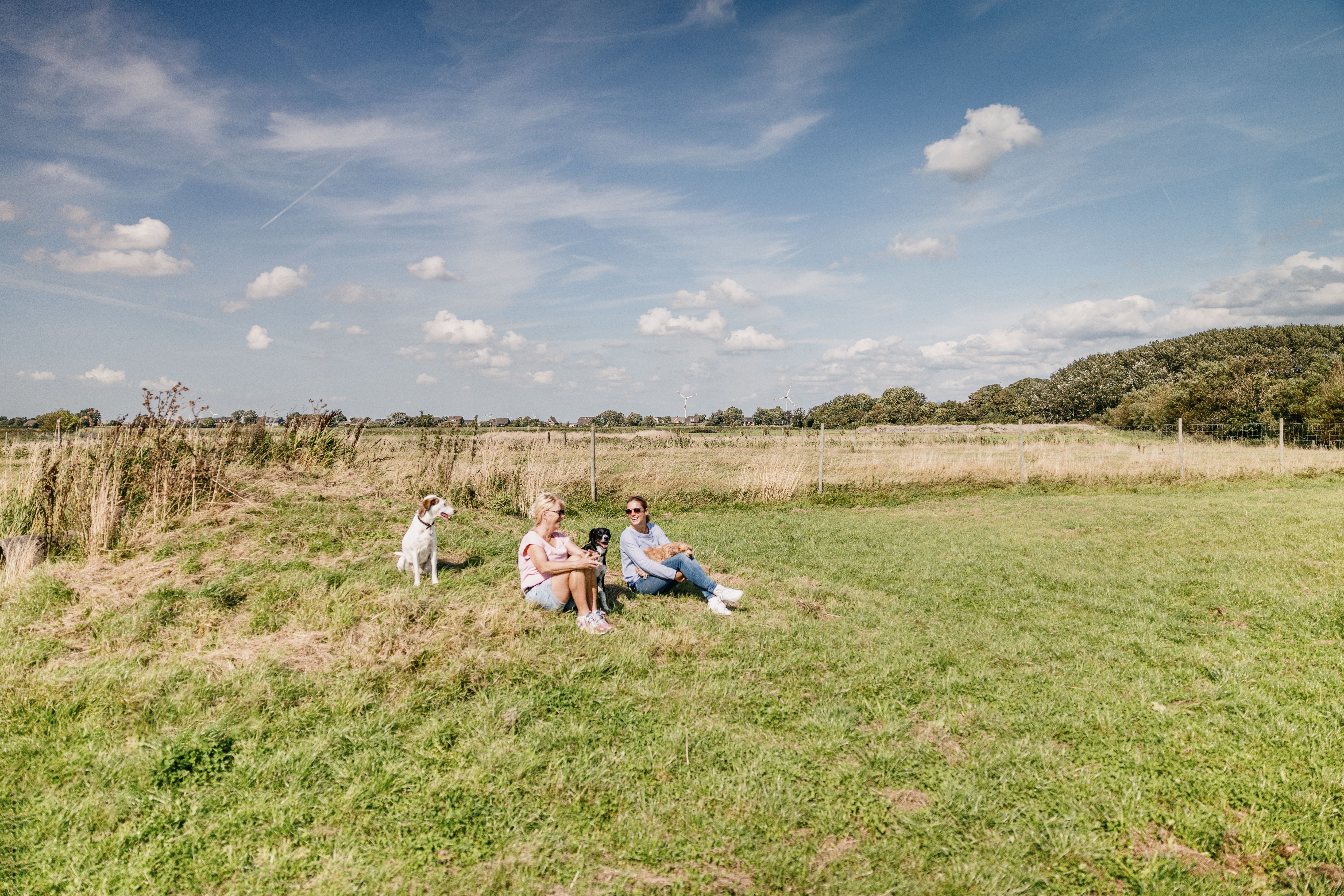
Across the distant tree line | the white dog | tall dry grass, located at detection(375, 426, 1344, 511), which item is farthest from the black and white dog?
the distant tree line

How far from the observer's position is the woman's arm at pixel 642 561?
22.5 ft

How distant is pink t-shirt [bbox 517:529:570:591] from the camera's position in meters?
6.30

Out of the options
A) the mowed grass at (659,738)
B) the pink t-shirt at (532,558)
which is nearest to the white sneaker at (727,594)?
the mowed grass at (659,738)

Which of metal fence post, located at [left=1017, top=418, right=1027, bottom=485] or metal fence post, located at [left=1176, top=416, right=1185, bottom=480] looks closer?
metal fence post, located at [left=1017, top=418, right=1027, bottom=485]

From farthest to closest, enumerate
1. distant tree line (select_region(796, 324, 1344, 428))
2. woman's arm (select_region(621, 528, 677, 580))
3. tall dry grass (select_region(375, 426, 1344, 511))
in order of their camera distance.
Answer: distant tree line (select_region(796, 324, 1344, 428)), tall dry grass (select_region(375, 426, 1344, 511)), woman's arm (select_region(621, 528, 677, 580))

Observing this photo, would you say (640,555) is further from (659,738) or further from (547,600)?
(659,738)

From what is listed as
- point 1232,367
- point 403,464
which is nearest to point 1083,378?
point 1232,367

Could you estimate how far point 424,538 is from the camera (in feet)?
22.6

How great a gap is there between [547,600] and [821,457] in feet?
39.6

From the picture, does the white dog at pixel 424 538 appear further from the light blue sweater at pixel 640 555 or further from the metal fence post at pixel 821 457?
the metal fence post at pixel 821 457

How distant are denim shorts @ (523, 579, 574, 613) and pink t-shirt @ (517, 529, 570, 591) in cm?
6

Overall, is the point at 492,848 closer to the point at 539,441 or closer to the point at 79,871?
the point at 79,871

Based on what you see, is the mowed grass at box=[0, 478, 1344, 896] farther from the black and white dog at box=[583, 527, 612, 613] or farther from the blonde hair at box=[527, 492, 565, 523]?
the blonde hair at box=[527, 492, 565, 523]

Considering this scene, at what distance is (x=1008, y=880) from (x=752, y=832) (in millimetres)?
1182
